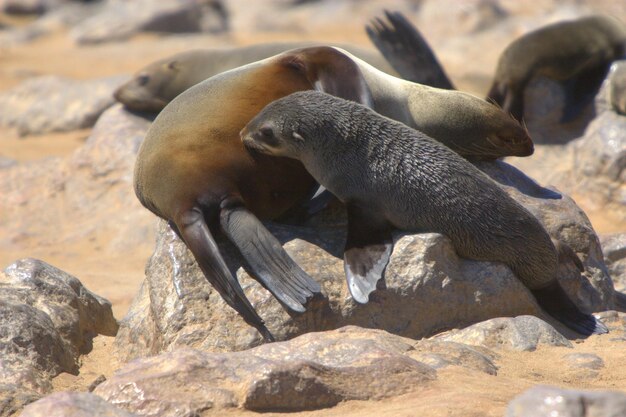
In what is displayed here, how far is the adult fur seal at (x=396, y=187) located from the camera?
5.19 metres

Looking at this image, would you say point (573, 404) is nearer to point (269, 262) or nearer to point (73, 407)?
point (73, 407)

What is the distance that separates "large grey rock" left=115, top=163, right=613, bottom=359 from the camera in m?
4.91

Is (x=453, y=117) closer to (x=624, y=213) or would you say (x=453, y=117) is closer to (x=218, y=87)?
(x=218, y=87)

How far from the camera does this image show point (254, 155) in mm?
5559

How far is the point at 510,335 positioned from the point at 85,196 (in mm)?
5648

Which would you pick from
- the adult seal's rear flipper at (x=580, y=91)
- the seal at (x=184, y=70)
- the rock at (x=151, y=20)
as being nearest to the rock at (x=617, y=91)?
the adult seal's rear flipper at (x=580, y=91)

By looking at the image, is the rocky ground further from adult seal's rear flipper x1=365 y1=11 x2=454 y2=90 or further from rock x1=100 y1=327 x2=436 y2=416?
adult seal's rear flipper x1=365 y1=11 x2=454 y2=90

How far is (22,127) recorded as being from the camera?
40.9 feet

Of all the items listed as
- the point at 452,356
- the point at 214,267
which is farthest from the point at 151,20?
the point at 452,356

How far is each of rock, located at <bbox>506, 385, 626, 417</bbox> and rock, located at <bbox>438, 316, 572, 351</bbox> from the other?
1.67 meters

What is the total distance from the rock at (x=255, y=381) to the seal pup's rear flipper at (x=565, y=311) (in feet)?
5.70

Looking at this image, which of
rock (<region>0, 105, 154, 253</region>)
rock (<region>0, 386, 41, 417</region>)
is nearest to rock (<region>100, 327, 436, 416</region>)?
rock (<region>0, 386, 41, 417</region>)

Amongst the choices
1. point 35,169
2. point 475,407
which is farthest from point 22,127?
point 475,407

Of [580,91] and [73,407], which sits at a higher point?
[73,407]
